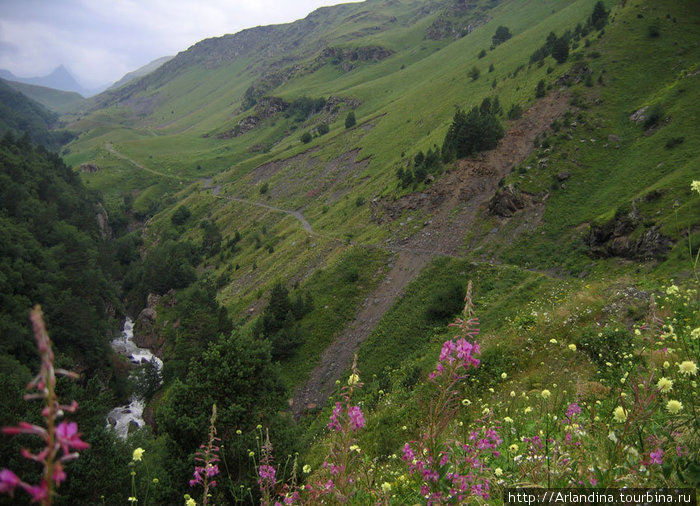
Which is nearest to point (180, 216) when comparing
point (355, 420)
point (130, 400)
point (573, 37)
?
point (130, 400)

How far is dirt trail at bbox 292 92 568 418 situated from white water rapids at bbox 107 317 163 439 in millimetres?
17932

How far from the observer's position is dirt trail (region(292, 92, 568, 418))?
32.5m

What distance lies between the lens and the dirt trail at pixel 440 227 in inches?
1281

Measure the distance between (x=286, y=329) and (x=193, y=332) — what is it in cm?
1261

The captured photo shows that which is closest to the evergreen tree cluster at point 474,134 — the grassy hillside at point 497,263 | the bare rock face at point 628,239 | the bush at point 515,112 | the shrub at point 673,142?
the grassy hillside at point 497,263

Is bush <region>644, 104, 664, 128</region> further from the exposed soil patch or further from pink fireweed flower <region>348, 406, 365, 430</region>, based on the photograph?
the exposed soil patch

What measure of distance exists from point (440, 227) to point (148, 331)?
51467mm

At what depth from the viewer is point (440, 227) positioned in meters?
43.5

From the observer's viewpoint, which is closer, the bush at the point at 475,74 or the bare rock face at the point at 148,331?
the bare rock face at the point at 148,331

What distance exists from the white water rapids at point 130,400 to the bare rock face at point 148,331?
0.76 m

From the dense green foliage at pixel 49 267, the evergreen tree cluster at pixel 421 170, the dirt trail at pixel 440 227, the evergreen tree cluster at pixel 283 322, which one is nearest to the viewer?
the dirt trail at pixel 440 227

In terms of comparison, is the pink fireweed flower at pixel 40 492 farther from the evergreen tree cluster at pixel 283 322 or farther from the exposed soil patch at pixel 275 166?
the exposed soil patch at pixel 275 166

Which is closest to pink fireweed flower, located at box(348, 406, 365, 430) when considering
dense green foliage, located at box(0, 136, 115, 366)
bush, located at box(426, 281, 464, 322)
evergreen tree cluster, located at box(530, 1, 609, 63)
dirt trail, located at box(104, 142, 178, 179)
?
bush, located at box(426, 281, 464, 322)

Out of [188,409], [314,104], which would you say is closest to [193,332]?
[188,409]
